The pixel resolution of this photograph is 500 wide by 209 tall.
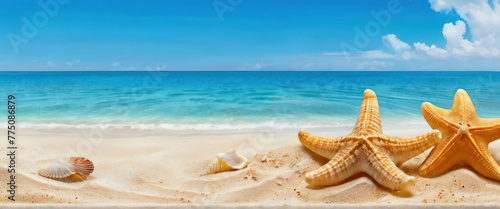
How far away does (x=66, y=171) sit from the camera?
3324mm

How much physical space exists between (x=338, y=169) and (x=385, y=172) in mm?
415

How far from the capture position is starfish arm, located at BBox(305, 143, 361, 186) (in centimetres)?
307

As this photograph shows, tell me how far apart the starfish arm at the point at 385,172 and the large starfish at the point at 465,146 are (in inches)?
22.4

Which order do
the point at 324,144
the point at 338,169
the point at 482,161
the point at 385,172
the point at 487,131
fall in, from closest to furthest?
1. the point at 385,172
2. the point at 338,169
3. the point at 482,161
4. the point at 487,131
5. the point at 324,144

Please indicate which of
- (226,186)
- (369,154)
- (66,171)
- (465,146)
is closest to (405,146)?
(369,154)

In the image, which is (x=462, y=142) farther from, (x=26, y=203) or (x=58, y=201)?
(x=26, y=203)

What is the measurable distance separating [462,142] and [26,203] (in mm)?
4097

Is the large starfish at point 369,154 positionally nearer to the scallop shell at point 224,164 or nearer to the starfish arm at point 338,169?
the starfish arm at point 338,169

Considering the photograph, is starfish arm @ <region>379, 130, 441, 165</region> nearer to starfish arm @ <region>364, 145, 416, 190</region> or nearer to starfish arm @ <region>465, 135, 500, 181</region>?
starfish arm @ <region>364, 145, 416, 190</region>

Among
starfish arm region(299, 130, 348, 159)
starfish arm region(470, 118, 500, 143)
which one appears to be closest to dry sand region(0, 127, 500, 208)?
starfish arm region(299, 130, 348, 159)

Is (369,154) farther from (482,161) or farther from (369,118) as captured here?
(482,161)

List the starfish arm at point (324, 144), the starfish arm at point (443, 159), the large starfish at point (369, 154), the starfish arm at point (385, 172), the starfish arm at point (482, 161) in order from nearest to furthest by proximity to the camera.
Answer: the starfish arm at point (385, 172) < the large starfish at point (369, 154) < the starfish arm at point (482, 161) < the starfish arm at point (443, 159) < the starfish arm at point (324, 144)

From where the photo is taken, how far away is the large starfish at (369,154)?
303 centimetres

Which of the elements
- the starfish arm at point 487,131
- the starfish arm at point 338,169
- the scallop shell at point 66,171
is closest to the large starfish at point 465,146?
the starfish arm at point 487,131
